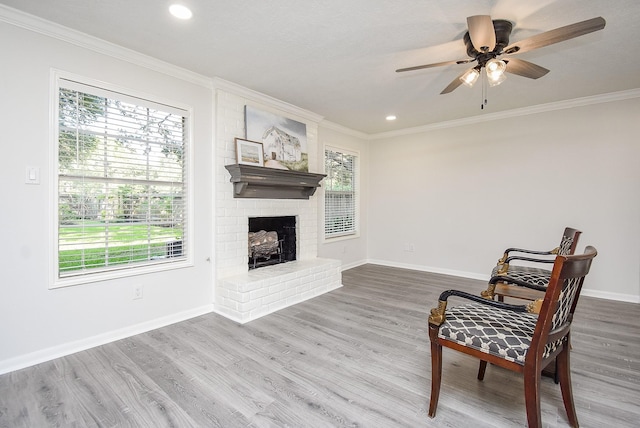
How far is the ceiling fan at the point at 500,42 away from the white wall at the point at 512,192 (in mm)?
2303

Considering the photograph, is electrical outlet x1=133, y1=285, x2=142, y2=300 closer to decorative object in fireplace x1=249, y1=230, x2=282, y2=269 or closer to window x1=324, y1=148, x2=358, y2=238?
decorative object in fireplace x1=249, y1=230, x2=282, y2=269

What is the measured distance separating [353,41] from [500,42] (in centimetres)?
111

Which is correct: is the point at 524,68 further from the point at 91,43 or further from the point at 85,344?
the point at 85,344

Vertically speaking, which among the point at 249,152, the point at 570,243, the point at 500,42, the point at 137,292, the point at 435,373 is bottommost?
the point at 435,373

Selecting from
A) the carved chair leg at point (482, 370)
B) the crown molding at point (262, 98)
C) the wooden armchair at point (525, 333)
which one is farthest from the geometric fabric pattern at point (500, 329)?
the crown molding at point (262, 98)

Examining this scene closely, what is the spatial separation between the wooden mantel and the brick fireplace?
98 millimetres

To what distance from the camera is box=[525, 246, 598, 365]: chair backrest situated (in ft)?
4.30

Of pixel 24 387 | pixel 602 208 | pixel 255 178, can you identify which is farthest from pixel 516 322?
pixel 602 208

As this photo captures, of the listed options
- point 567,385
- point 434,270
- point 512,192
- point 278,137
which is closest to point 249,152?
point 278,137

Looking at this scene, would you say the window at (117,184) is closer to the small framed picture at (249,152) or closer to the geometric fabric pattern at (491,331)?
the small framed picture at (249,152)

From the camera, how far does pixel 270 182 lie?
369 centimetres

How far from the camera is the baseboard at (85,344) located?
7.23 ft

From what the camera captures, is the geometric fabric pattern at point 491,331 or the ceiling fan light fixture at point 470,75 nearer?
the geometric fabric pattern at point 491,331

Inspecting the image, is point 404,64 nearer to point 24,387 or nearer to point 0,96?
point 0,96
